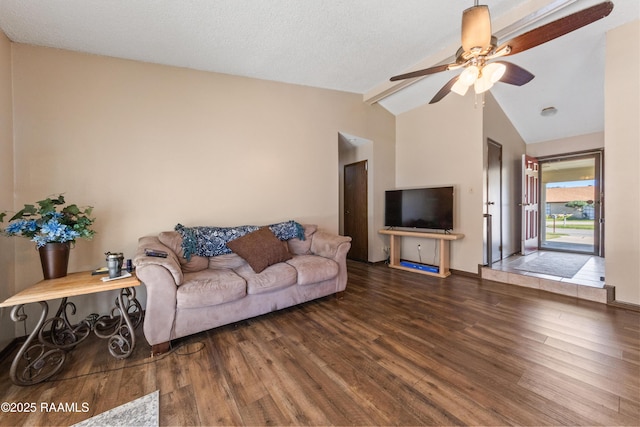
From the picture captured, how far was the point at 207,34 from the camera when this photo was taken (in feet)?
7.45

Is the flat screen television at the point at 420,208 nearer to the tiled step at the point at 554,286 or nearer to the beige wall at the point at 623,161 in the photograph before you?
the tiled step at the point at 554,286

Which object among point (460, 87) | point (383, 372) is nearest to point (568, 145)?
point (460, 87)

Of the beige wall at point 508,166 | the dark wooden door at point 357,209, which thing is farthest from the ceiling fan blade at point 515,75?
the dark wooden door at point 357,209

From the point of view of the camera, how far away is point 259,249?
256 centimetres

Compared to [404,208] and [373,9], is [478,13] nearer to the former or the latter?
[373,9]

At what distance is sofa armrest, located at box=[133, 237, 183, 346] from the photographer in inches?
70.4

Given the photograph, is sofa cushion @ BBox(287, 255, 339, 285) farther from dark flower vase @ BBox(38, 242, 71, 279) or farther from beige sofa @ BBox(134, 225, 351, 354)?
dark flower vase @ BBox(38, 242, 71, 279)

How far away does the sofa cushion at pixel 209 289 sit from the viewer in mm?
1902

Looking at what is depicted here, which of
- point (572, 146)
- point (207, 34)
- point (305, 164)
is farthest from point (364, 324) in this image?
point (572, 146)

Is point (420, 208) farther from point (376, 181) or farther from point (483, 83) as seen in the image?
point (483, 83)

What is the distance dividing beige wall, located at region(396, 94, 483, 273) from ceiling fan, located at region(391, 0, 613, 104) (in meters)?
1.84

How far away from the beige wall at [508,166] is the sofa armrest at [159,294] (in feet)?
13.4

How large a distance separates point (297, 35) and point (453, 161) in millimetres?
2907

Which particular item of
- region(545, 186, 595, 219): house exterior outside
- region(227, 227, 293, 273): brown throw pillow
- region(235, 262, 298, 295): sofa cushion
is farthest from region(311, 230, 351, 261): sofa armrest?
region(545, 186, 595, 219): house exterior outside
